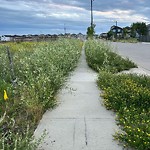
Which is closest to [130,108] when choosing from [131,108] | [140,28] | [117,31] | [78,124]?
[131,108]

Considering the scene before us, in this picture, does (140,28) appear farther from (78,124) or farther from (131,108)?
(78,124)

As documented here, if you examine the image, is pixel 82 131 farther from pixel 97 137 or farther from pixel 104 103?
pixel 104 103

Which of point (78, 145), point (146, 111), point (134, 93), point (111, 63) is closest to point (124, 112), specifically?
point (146, 111)

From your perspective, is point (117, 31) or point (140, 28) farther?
point (117, 31)

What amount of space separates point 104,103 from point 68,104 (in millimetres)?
779

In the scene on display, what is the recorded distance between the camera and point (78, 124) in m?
4.30

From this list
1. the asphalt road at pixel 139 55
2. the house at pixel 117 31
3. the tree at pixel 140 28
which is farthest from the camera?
the house at pixel 117 31

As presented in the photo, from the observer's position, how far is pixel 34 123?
4.25 meters

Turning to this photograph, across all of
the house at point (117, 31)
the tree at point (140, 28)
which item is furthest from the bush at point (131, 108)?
the house at point (117, 31)

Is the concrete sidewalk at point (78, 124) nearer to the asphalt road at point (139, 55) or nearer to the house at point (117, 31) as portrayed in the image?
the asphalt road at point (139, 55)

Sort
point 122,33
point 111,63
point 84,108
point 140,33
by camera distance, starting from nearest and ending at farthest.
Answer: point 84,108, point 111,63, point 140,33, point 122,33

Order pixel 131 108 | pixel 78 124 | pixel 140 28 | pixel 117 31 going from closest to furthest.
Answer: pixel 78 124, pixel 131 108, pixel 140 28, pixel 117 31

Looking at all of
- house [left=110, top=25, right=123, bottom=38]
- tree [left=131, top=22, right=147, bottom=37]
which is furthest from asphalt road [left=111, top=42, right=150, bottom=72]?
house [left=110, top=25, right=123, bottom=38]

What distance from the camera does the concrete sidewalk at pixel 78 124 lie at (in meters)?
3.57
